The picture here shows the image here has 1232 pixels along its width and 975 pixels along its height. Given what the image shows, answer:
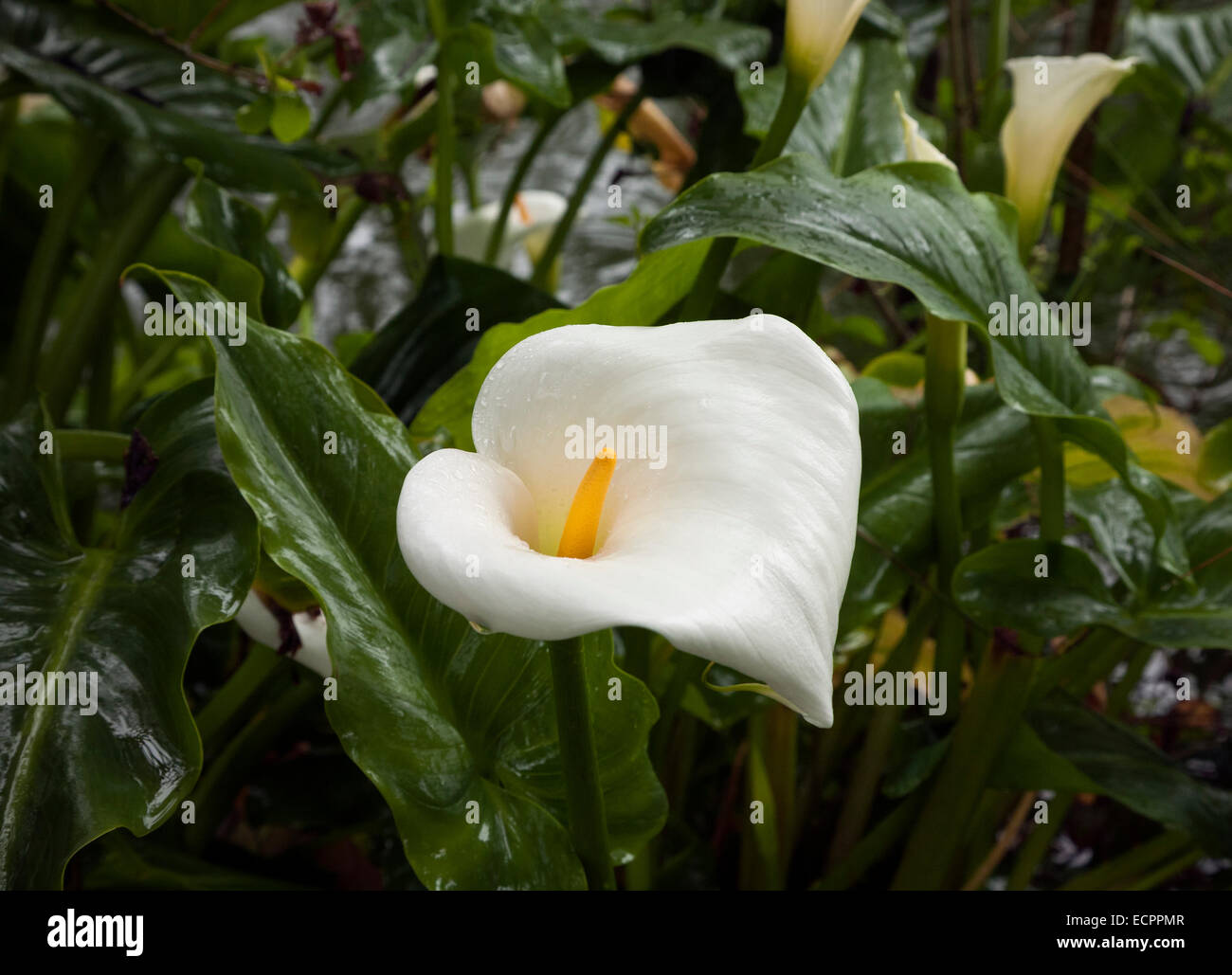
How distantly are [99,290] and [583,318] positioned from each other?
0.51 meters

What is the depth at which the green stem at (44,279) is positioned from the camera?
0.77m

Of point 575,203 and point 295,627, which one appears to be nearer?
point 295,627

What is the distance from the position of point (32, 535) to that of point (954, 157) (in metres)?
0.94

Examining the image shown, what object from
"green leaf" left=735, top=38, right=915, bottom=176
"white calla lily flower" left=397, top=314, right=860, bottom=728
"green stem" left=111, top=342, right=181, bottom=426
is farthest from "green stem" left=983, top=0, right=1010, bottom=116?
"green stem" left=111, top=342, right=181, bottom=426

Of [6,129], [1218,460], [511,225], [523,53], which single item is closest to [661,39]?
[523,53]

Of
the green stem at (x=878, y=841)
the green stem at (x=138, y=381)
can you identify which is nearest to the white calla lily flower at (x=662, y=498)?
the green stem at (x=878, y=841)

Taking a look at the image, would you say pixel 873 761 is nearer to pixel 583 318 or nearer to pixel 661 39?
pixel 583 318

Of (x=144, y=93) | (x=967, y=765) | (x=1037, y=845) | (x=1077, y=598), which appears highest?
(x=144, y=93)

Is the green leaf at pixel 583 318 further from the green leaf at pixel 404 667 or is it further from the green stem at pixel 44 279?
the green stem at pixel 44 279

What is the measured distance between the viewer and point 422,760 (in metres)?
0.37

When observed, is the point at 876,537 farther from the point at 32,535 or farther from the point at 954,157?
the point at 954,157

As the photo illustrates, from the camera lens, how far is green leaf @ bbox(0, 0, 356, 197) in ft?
2.22

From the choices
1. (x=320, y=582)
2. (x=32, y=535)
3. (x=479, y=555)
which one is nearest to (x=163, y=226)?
(x=32, y=535)

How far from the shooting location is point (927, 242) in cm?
47
